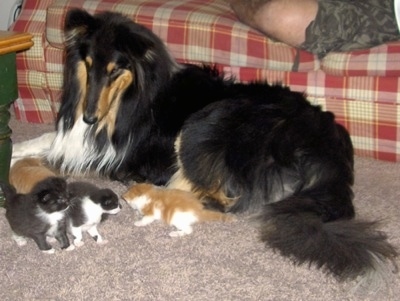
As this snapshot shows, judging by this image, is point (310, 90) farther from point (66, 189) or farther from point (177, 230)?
point (66, 189)

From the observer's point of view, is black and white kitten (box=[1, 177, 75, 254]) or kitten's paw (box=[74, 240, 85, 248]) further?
kitten's paw (box=[74, 240, 85, 248])

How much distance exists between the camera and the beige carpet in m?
1.87

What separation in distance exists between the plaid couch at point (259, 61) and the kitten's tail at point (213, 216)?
2.98 ft

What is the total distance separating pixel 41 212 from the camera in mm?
2045

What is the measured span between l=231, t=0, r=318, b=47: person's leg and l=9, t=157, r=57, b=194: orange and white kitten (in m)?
1.27

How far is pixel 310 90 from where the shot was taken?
2.93 meters

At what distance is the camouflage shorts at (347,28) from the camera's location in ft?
9.37

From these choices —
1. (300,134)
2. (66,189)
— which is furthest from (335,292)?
(66,189)

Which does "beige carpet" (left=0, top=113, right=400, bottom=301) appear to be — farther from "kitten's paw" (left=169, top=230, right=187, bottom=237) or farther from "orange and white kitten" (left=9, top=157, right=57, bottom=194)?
"orange and white kitten" (left=9, top=157, right=57, bottom=194)

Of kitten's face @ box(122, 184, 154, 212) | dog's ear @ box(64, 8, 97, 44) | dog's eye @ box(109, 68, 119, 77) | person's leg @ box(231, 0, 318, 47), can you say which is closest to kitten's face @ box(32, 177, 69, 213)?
kitten's face @ box(122, 184, 154, 212)

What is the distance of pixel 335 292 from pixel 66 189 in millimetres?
985

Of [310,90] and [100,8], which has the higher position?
[100,8]

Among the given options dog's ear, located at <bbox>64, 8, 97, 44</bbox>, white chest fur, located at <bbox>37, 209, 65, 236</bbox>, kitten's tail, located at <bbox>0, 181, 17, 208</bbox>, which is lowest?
white chest fur, located at <bbox>37, 209, 65, 236</bbox>

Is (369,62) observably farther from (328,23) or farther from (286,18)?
(286,18)
